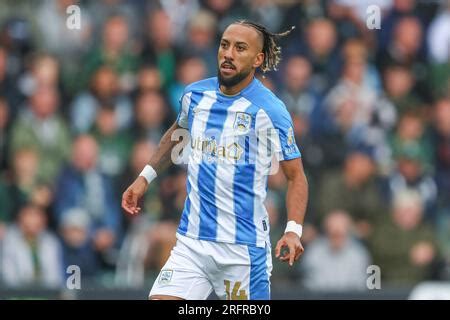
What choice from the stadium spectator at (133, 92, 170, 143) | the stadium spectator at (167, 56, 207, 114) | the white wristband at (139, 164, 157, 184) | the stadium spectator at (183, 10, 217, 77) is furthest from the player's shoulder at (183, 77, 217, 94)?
the stadium spectator at (183, 10, 217, 77)

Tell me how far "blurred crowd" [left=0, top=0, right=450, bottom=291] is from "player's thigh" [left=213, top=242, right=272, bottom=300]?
12.8 ft

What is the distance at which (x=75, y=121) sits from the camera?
44.7 feet

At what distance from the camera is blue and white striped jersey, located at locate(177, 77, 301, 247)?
27.7 ft

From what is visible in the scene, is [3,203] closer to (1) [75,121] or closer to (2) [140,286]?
(1) [75,121]

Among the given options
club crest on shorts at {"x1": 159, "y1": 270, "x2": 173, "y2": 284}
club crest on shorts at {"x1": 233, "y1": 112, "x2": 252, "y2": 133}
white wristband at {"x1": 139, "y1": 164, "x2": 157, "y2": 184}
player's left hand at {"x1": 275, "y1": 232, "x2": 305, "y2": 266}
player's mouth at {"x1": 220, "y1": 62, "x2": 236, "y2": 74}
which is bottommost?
club crest on shorts at {"x1": 159, "y1": 270, "x2": 173, "y2": 284}

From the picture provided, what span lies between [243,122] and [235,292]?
120cm

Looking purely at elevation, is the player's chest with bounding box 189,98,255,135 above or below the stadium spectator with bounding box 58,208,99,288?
above

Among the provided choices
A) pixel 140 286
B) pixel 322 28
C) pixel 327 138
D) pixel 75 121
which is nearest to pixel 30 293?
pixel 140 286

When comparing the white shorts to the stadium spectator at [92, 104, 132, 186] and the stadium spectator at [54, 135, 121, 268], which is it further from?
the stadium spectator at [92, 104, 132, 186]

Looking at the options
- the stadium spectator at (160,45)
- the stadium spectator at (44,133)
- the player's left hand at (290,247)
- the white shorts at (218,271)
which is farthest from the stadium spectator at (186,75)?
the player's left hand at (290,247)

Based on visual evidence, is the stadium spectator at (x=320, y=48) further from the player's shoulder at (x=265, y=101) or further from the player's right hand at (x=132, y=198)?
the player's right hand at (x=132, y=198)

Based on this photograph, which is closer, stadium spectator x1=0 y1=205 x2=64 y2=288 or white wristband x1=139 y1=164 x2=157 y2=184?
white wristband x1=139 y1=164 x2=157 y2=184

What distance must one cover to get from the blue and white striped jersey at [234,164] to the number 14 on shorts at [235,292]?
0.30 metres

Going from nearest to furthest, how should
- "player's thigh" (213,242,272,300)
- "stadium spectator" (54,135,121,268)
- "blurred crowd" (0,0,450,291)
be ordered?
1. "player's thigh" (213,242,272,300)
2. "blurred crowd" (0,0,450,291)
3. "stadium spectator" (54,135,121,268)
